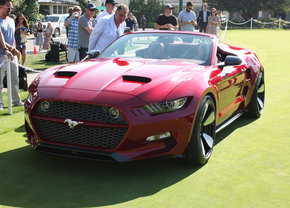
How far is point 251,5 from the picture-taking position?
207 ft

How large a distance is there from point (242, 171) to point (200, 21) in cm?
1669

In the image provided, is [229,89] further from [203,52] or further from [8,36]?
[8,36]

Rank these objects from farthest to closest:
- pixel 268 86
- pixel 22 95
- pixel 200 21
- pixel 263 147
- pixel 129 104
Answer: pixel 200 21, pixel 268 86, pixel 22 95, pixel 263 147, pixel 129 104

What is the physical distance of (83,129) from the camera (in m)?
3.63

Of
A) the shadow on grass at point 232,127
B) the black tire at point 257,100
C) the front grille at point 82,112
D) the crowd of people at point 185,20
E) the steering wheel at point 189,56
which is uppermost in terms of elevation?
the crowd of people at point 185,20

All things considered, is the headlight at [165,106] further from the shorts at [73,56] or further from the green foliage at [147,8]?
the green foliage at [147,8]

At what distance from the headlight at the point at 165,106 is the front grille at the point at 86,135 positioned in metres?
0.29

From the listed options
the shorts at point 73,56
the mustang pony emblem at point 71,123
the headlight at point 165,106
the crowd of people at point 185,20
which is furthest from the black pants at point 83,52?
the headlight at point 165,106

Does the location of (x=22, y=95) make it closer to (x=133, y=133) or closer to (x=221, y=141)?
(x=221, y=141)

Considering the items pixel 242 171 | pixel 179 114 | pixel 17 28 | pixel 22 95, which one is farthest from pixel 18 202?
pixel 17 28

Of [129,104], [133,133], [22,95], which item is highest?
[129,104]

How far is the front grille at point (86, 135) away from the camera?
3566 millimetres

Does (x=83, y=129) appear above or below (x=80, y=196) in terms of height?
above

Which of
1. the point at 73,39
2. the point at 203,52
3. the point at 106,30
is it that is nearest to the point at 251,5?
the point at 73,39
